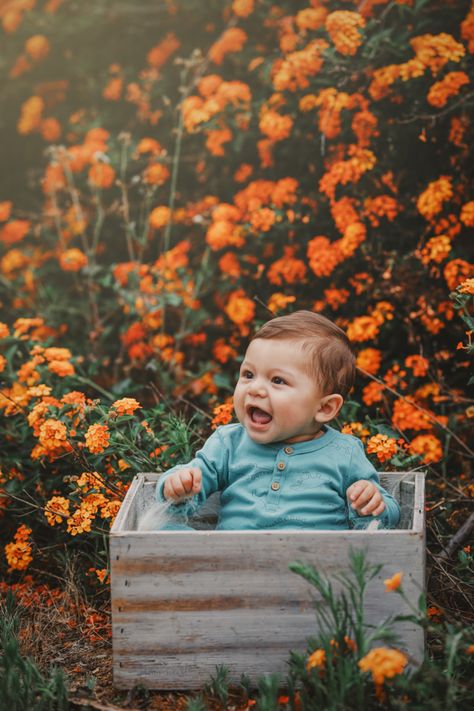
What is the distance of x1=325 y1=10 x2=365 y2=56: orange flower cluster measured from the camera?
3.02 metres

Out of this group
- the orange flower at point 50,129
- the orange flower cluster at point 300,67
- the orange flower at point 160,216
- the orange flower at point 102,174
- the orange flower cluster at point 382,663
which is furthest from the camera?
the orange flower at point 50,129

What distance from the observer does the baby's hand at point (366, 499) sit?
6.40ft

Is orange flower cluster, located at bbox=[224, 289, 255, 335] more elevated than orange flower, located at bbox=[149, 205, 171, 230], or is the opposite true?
orange flower, located at bbox=[149, 205, 171, 230]

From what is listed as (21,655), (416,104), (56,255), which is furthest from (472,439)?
Result: (56,255)

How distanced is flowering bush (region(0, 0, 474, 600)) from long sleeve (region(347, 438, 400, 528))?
185 millimetres

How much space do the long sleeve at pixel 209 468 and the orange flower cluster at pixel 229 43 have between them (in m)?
2.28

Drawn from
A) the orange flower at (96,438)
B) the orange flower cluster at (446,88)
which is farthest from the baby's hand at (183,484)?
the orange flower cluster at (446,88)

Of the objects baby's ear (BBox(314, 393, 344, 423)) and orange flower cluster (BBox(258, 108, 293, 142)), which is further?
orange flower cluster (BBox(258, 108, 293, 142))

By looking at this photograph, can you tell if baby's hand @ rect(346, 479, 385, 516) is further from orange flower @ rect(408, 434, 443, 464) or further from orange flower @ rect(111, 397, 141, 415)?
orange flower @ rect(408, 434, 443, 464)

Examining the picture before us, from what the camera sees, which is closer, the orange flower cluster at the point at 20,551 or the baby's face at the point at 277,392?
the baby's face at the point at 277,392

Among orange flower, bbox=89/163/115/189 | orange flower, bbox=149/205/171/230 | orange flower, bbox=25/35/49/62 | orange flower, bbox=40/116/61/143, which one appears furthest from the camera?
orange flower, bbox=40/116/61/143

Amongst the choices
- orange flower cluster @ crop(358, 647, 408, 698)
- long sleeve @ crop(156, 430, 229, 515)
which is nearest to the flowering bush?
long sleeve @ crop(156, 430, 229, 515)

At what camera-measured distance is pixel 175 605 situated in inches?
72.1

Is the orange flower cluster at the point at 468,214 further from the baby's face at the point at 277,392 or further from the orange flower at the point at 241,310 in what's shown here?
the baby's face at the point at 277,392
